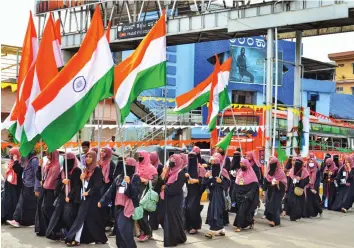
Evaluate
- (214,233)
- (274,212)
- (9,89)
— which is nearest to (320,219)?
(274,212)

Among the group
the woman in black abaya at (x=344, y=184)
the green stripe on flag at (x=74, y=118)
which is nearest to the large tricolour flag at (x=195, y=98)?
the green stripe on flag at (x=74, y=118)

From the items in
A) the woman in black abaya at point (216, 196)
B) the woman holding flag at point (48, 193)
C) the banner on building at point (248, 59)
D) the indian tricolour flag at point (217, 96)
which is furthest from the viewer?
the banner on building at point (248, 59)

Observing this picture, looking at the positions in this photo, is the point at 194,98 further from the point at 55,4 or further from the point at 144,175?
the point at 55,4

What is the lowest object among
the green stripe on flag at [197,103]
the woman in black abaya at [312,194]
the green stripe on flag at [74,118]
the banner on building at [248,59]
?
the woman in black abaya at [312,194]

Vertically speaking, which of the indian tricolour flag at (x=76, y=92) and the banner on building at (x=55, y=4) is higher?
the banner on building at (x=55, y=4)

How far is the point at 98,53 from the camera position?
8406mm

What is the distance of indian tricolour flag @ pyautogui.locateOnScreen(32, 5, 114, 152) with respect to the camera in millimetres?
7773

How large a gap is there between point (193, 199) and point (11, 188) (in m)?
3.83

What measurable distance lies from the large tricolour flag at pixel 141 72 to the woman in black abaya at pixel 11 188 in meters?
3.38

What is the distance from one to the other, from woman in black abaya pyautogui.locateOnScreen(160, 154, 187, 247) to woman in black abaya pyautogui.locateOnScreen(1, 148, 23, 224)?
3443 mm

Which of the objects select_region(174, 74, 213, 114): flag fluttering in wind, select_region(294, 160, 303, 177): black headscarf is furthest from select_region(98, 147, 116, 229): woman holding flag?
select_region(294, 160, 303, 177): black headscarf

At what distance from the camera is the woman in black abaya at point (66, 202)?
884cm

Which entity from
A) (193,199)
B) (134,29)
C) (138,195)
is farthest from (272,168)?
(134,29)

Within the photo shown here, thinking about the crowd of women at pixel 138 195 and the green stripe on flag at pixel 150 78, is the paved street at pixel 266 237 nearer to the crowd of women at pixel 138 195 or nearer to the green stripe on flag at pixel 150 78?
the crowd of women at pixel 138 195
